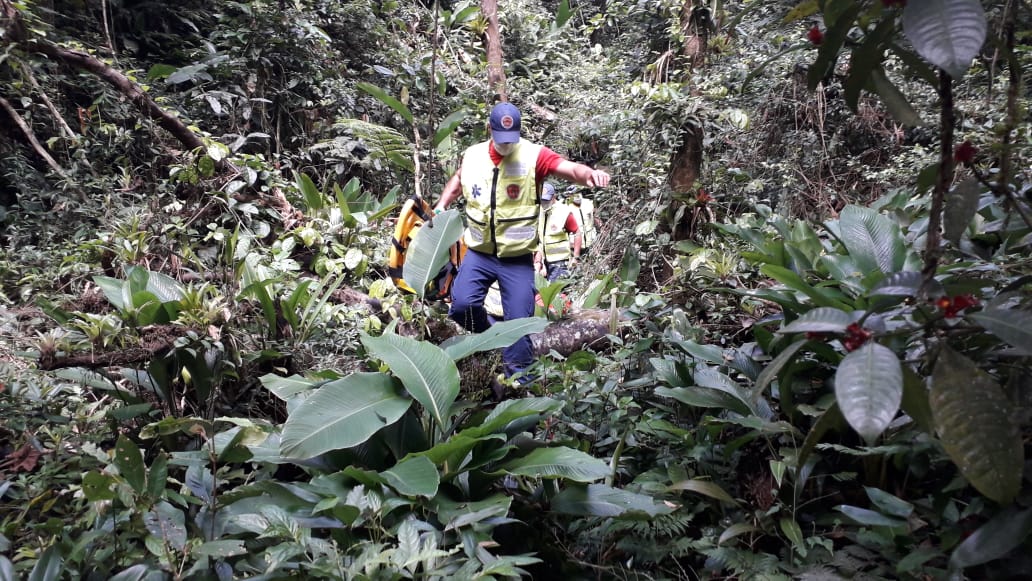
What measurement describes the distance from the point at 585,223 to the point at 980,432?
581cm

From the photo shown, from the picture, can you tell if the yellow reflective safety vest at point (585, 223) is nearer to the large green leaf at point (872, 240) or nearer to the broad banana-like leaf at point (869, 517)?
the large green leaf at point (872, 240)

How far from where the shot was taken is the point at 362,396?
2.23m

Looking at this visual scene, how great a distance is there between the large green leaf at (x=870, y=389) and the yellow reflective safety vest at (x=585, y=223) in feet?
18.3

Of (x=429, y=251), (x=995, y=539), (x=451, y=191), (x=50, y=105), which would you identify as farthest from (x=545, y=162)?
(x=50, y=105)

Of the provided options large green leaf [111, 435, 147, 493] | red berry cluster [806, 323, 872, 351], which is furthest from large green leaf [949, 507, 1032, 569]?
large green leaf [111, 435, 147, 493]

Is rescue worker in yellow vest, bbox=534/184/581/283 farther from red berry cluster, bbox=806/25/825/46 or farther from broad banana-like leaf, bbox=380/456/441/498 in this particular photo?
red berry cluster, bbox=806/25/825/46

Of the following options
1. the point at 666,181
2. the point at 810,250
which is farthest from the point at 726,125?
the point at 810,250

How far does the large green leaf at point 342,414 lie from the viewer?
6.49 feet

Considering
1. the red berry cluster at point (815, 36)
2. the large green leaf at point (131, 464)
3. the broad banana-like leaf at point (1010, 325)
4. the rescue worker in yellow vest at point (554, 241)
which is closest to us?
the broad banana-like leaf at point (1010, 325)

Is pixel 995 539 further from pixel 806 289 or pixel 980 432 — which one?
pixel 806 289

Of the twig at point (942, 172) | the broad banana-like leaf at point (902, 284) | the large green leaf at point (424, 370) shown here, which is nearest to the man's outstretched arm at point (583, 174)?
the large green leaf at point (424, 370)

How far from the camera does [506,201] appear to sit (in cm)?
408

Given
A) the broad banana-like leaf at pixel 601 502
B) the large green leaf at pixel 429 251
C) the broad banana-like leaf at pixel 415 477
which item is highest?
the large green leaf at pixel 429 251

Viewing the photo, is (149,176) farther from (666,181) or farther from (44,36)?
(666,181)
